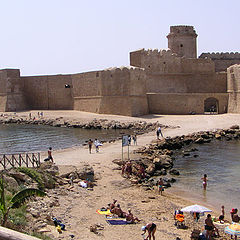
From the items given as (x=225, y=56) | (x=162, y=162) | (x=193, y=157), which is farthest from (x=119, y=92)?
(x=162, y=162)

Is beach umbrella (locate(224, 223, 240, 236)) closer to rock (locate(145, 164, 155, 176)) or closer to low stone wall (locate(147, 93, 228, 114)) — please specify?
rock (locate(145, 164, 155, 176))

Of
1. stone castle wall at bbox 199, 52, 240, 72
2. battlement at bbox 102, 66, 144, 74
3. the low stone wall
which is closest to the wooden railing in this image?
battlement at bbox 102, 66, 144, 74

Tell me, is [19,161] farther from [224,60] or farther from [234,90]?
[224,60]

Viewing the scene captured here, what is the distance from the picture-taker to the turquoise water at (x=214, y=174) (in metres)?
13.2

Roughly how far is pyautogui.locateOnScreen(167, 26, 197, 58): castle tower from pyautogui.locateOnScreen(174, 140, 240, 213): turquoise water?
64.6 feet

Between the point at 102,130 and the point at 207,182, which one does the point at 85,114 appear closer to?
the point at 102,130

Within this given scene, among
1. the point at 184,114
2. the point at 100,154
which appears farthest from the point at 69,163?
the point at 184,114

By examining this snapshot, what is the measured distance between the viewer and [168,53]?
36.3 meters

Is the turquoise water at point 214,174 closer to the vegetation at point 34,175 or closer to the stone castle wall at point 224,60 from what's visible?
the vegetation at point 34,175

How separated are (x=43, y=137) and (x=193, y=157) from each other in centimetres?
1193

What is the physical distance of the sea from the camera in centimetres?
1352

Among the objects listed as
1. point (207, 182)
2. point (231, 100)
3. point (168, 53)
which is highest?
point (168, 53)

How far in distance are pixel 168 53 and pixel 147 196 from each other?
25.4 meters

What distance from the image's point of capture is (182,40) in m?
41.4
